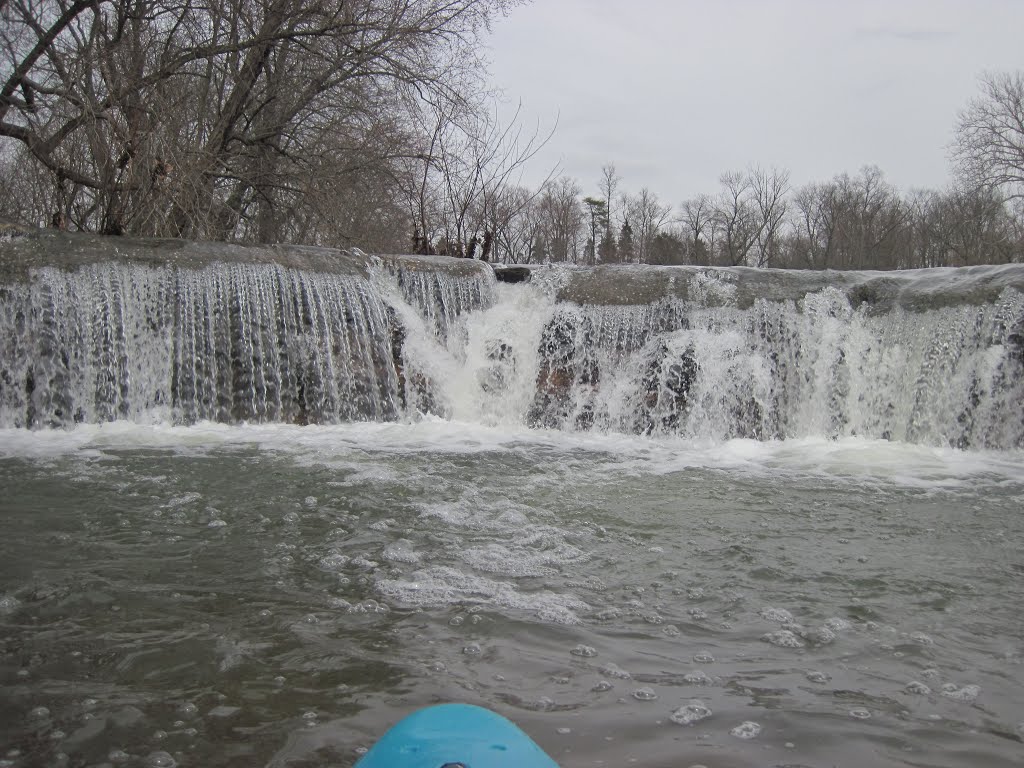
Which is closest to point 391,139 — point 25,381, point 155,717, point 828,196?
point 25,381

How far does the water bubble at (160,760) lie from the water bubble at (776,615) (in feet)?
6.43

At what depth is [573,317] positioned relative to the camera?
31.2ft

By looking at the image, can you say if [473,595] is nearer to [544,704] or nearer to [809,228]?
A: [544,704]

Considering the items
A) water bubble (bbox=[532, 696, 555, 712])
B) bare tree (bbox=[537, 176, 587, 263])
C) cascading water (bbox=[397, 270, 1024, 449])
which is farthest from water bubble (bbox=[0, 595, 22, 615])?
bare tree (bbox=[537, 176, 587, 263])

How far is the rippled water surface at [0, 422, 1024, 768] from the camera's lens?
2.05m

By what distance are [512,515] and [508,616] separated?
154cm

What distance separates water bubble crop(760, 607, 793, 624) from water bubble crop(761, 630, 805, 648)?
0.40ft

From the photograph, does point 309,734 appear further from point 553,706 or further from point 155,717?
point 553,706

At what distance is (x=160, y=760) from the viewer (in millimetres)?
1872

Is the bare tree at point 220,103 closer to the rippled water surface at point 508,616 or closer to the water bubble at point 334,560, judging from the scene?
the rippled water surface at point 508,616

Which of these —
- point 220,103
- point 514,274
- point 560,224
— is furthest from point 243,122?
point 560,224

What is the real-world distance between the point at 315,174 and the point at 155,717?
10.9 m

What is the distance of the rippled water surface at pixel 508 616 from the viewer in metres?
2.05

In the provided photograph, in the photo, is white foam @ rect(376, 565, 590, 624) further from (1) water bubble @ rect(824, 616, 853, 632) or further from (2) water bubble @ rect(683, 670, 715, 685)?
(1) water bubble @ rect(824, 616, 853, 632)
